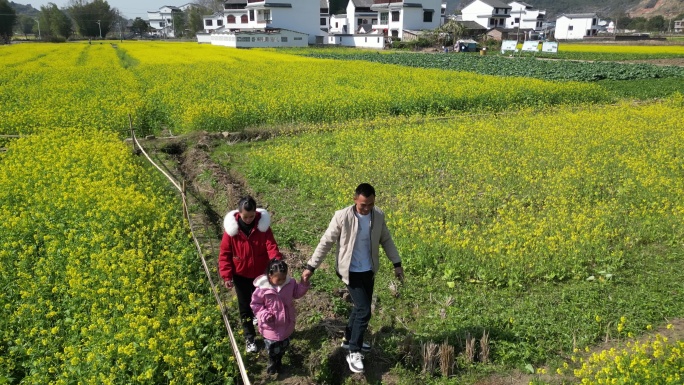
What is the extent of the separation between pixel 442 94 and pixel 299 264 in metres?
13.6

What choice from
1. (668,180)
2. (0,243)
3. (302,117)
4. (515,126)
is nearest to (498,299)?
(668,180)

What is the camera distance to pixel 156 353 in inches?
174

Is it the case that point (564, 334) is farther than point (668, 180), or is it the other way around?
point (668, 180)

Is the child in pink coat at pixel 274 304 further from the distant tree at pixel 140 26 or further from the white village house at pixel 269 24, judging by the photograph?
the distant tree at pixel 140 26

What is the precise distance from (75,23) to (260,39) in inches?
2085

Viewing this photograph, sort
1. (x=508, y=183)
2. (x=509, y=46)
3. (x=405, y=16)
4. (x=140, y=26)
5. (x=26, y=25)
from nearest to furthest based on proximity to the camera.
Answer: (x=508, y=183)
(x=509, y=46)
(x=405, y=16)
(x=140, y=26)
(x=26, y=25)

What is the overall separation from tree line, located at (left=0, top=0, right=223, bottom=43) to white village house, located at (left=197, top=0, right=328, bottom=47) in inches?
921

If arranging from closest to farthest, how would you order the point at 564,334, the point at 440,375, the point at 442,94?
the point at 440,375 → the point at 564,334 → the point at 442,94

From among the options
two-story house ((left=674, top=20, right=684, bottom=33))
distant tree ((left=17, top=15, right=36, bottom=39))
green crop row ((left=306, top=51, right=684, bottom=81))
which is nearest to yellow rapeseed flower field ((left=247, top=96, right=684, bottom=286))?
green crop row ((left=306, top=51, right=684, bottom=81))

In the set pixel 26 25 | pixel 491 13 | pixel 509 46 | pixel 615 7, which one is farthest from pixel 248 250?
pixel 615 7

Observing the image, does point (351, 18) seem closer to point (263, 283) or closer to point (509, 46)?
point (509, 46)

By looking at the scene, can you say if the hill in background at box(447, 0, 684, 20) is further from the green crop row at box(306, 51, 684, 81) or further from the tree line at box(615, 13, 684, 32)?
the green crop row at box(306, 51, 684, 81)

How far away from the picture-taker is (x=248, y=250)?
4.92 m

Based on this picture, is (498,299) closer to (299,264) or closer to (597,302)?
(597,302)
